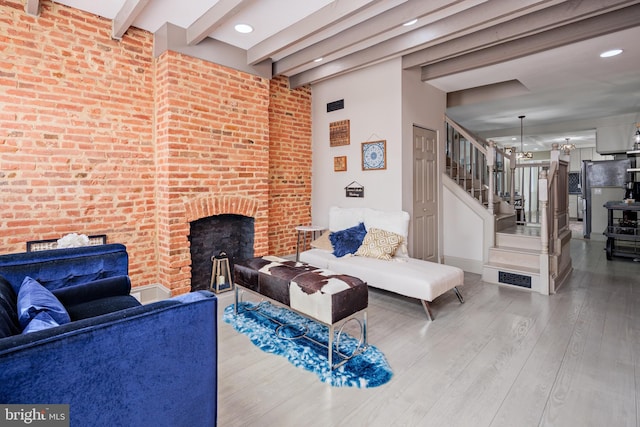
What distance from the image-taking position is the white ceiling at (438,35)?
3.14 meters

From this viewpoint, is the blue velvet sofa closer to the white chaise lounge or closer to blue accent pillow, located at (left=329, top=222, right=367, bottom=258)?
the white chaise lounge

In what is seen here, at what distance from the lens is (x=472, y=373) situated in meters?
2.33

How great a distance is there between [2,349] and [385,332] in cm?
262

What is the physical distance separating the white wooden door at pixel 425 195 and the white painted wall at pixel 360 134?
400 mm

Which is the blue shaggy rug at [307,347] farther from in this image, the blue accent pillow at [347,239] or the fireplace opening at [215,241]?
the blue accent pillow at [347,239]

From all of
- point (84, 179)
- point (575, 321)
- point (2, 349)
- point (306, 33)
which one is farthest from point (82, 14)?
point (575, 321)

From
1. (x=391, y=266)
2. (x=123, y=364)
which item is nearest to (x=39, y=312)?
(x=123, y=364)

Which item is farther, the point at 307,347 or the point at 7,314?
the point at 307,347

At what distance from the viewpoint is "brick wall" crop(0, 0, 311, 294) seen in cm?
310

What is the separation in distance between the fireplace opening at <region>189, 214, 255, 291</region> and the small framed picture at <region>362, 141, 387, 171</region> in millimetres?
1858

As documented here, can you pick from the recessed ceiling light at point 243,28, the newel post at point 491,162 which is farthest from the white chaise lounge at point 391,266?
the recessed ceiling light at point 243,28

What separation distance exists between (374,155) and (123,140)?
10.4 feet

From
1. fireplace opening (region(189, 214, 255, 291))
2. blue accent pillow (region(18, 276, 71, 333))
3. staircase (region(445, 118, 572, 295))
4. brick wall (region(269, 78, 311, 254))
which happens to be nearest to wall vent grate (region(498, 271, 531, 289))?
staircase (region(445, 118, 572, 295))

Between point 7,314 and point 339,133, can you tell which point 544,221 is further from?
point 7,314
